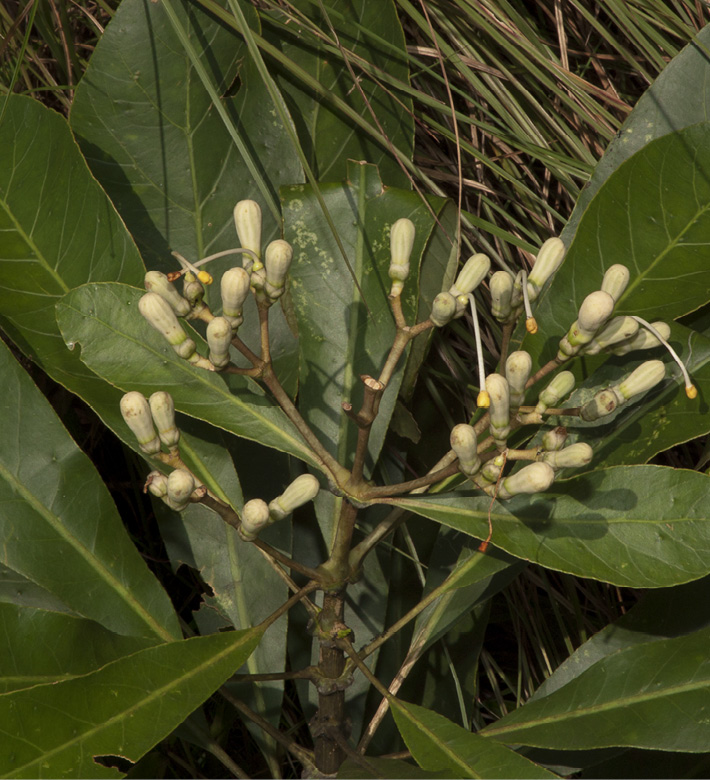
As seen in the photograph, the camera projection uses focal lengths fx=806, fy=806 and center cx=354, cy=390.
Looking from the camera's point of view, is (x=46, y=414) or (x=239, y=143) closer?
(x=239, y=143)

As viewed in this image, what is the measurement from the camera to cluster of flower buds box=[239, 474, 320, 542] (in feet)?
2.77

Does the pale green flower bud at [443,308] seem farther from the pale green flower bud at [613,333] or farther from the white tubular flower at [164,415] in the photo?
the white tubular flower at [164,415]

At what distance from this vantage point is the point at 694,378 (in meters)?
0.98

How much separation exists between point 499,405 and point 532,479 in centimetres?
8

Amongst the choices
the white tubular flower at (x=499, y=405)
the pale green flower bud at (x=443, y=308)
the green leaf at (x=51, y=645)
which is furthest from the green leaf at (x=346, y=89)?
the green leaf at (x=51, y=645)

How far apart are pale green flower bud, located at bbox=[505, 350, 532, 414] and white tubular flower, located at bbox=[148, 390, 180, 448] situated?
370 mm

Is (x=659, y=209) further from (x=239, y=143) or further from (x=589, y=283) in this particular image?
(x=239, y=143)

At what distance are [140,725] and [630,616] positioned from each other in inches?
26.1

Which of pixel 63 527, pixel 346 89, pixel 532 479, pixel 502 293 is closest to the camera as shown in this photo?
pixel 532 479

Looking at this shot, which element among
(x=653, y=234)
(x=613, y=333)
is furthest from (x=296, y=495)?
(x=653, y=234)

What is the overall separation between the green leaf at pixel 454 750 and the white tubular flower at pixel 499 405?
1.08 feet

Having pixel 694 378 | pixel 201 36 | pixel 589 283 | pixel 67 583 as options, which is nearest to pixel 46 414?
pixel 67 583

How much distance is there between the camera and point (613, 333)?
0.89 metres

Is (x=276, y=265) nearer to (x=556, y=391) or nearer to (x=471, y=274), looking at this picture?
(x=471, y=274)
